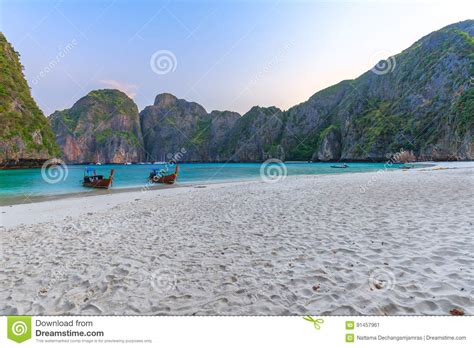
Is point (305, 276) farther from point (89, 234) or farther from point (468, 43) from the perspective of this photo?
point (468, 43)

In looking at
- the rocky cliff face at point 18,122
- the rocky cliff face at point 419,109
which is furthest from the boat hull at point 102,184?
the rocky cliff face at point 419,109

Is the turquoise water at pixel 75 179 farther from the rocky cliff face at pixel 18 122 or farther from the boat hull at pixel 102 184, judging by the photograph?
the rocky cliff face at pixel 18 122

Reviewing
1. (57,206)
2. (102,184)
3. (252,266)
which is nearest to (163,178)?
(102,184)

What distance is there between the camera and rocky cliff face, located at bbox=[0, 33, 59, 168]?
86812mm

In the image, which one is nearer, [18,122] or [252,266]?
[252,266]

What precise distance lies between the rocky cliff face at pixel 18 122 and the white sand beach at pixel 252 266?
345 ft

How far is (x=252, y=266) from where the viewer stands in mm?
5531

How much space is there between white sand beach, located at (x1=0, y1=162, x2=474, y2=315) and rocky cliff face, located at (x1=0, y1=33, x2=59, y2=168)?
345 ft

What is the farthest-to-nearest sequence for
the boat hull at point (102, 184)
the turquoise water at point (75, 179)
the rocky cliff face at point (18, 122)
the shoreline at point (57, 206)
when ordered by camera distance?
the rocky cliff face at point (18, 122) → the boat hull at point (102, 184) → the turquoise water at point (75, 179) → the shoreline at point (57, 206)

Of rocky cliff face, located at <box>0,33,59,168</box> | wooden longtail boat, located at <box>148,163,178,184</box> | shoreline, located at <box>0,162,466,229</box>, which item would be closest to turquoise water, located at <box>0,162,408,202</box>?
wooden longtail boat, located at <box>148,163,178,184</box>

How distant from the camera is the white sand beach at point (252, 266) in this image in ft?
13.1

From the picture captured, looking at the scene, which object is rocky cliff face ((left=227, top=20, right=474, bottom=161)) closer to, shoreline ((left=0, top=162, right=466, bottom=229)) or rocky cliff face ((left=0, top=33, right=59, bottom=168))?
shoreline ((left=0, top=162, right=466, bottom=229))

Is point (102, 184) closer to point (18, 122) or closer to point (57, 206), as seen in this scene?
point (57, 206)

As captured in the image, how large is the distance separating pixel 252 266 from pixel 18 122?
119621mm
